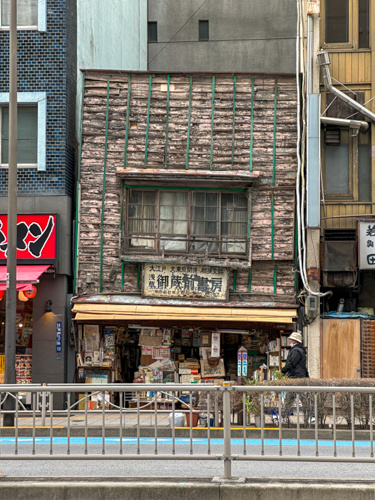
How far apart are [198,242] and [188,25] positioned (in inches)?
478

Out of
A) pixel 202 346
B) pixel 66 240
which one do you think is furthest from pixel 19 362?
pixel 202 346

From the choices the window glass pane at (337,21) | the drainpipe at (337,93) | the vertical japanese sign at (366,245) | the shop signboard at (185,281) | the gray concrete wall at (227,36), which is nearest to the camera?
the shop signboard at (185,281)

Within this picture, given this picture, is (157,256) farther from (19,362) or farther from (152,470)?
(152,470)

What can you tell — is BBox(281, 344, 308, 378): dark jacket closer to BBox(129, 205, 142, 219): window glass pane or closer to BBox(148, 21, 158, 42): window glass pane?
BBox(129, 205, 142, 219): window glass pane

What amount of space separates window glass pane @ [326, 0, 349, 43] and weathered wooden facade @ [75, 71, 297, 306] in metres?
2.17

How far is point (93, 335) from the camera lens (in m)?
20.1

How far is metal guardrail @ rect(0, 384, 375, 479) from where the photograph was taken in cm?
845

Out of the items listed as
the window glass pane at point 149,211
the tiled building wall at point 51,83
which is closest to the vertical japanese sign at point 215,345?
the window glass pane at point 149,211

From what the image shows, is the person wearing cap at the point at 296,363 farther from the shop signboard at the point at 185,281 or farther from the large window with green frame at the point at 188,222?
the large window with green frame at the point at 188,222

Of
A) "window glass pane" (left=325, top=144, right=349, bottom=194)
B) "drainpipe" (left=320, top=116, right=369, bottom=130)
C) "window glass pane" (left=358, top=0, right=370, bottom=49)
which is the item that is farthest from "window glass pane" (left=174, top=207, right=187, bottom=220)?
"window glass pane" (left=358, top=0, right=370, bottom=49)

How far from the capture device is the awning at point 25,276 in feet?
60.3

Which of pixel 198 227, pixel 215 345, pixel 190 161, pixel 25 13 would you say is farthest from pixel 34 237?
pixel 25 13

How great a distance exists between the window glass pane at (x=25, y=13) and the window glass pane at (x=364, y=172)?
924cm

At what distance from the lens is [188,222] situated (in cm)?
2027
